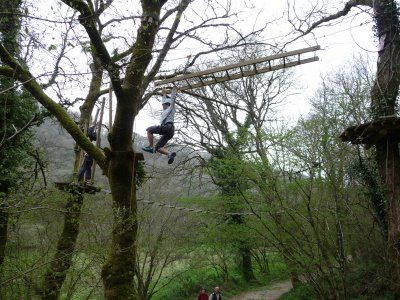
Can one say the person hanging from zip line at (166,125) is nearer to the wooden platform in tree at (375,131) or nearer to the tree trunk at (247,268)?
the wooden platform in tree at (375,131)

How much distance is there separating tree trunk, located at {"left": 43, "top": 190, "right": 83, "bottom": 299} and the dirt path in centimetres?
1036

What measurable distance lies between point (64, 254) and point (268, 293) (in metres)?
12.5

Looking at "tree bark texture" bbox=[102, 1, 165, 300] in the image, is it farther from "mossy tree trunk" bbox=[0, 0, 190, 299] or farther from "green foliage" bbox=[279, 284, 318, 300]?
"green foliage" bbox=[279, 284, 318, 300]

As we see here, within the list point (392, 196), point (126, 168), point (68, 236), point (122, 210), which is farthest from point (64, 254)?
point (392, 196)

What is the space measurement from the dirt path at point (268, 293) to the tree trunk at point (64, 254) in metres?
10.4

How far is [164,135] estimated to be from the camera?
626cm

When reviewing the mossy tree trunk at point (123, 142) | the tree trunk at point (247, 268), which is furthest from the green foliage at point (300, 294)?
the mossy tree trunk at point (123, 142)

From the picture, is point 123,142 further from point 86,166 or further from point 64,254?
point 86,166

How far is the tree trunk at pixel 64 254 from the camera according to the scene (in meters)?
6.63

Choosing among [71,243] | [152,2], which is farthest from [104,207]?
[152,2]

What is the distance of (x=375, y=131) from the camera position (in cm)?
660

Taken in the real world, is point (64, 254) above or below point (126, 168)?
below

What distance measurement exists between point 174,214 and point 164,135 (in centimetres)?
963

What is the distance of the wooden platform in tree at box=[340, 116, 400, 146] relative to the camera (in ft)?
20.5
